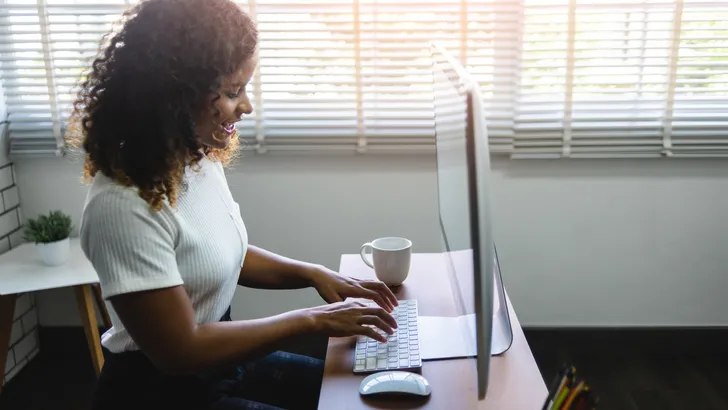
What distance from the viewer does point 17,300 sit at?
2469mm

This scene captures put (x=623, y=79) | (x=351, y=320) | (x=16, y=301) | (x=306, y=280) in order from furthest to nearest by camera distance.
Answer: (x=16, y=301) → (x=623, y=79) → (x=306, y=280) → (x=351, y=320)

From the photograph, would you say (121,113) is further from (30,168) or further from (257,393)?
(30,168)

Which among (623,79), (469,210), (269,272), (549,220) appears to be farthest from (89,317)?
(623,79)

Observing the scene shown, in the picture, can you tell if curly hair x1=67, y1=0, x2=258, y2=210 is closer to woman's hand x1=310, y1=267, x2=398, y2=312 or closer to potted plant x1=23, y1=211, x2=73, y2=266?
woman's hand x1=310, y1=267, x2=398, y2=312

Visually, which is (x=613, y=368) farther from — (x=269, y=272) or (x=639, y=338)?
(x=269, y=272)

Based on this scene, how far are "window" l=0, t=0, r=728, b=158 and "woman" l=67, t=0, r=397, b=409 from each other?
105cm

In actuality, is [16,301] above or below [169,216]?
below

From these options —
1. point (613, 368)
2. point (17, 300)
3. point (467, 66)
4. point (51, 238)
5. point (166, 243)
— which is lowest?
point (613, 368)

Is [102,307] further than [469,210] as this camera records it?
Yes

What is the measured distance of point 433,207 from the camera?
95.7 inches

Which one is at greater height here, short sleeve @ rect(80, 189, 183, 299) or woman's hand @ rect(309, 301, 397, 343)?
short sleeve @ rect(80, 189, 183, 299)

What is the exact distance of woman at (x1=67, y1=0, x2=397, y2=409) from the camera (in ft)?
3.54

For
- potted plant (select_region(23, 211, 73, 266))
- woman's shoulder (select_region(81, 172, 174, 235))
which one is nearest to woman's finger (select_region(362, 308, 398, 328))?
woman's shoulder (select_region(81, 172, 174, 235))

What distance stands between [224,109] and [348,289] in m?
0.44
